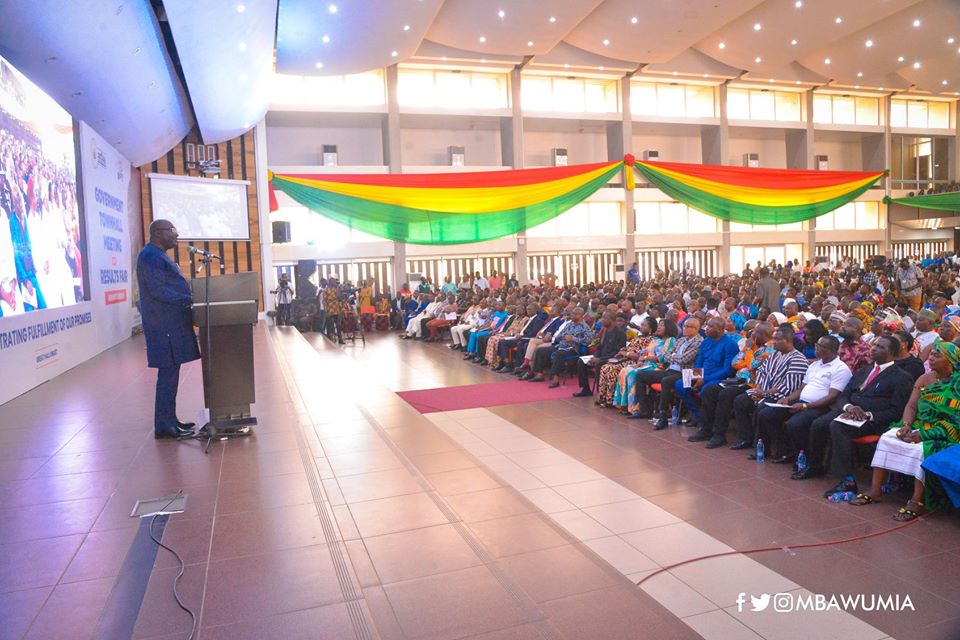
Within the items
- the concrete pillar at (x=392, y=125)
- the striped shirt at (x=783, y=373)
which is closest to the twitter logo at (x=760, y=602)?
the striped shirt at (x=783, y=373)

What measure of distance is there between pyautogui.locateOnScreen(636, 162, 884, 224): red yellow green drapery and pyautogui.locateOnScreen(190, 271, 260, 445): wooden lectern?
1117 cm

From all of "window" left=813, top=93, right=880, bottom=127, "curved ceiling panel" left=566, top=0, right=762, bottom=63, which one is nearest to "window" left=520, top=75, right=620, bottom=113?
"curved ceiling panel" left=566, top=0, right=762, bottom=63

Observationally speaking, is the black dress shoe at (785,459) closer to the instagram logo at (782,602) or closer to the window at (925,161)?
the instagram logo at (782,602)

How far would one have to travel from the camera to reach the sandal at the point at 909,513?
357 cm

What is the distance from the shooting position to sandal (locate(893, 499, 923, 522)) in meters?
3.57

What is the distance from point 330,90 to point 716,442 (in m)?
15.0

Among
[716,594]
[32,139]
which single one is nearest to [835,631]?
[716,594]

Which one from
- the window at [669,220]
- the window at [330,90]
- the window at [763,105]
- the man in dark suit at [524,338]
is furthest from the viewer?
the window at [763,105]

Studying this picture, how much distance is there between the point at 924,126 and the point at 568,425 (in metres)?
24.6

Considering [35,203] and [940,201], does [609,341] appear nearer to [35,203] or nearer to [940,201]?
[35,203]

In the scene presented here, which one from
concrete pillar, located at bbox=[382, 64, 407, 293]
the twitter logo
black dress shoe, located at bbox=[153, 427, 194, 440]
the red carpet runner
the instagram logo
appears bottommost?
the instagram logo

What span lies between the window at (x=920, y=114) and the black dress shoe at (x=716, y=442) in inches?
912

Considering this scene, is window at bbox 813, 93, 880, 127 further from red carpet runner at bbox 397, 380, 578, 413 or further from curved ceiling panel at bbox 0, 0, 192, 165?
curved ceiling panel at bbox 0, 0, 192, 165

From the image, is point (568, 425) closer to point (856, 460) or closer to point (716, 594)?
point (856, 460)
